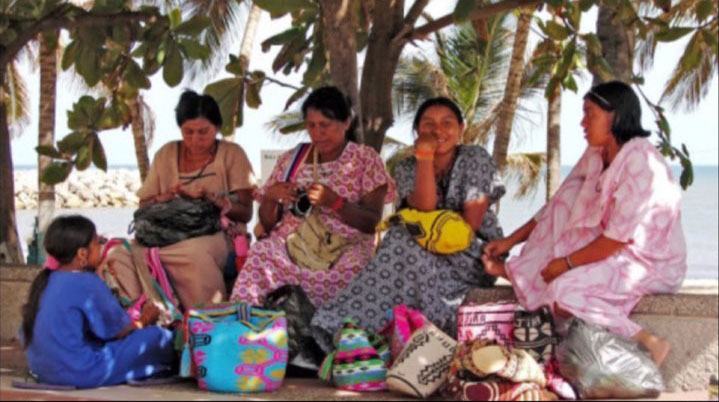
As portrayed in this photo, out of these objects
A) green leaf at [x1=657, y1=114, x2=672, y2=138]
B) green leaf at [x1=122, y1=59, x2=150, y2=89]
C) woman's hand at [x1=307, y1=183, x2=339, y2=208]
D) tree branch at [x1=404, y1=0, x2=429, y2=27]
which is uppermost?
tree branch at [x1=404, y1=0, x2=429, y2=27]

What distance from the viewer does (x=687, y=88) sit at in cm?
2556

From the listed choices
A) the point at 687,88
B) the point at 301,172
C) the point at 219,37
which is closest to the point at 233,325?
the point at 301,172

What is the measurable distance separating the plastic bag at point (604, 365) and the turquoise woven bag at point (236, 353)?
1.40 meters

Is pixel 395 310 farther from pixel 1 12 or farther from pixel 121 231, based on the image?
pixel 121 231

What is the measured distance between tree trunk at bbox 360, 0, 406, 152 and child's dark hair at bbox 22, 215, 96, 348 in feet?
8.59

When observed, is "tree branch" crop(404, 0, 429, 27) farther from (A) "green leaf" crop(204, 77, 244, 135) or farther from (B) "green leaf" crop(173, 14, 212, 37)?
(B) "green leaf" crop(173, 14, 212, 37)

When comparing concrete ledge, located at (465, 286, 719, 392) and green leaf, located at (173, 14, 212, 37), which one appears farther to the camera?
green leaf, located at (173, 14, 212, 37)

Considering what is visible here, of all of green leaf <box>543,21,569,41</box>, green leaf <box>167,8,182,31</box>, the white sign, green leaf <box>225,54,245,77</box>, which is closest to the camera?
green leaf <box>167,8,182,31</box>

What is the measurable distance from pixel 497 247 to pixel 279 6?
210cm

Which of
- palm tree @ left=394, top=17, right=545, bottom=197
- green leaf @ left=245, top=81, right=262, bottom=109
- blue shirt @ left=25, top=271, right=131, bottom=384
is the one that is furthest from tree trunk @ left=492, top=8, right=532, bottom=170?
blue shirt @ left=25, top=271, right=131, bottom=384

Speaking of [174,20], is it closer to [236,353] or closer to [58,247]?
[58,247]

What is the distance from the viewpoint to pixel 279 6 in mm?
7234

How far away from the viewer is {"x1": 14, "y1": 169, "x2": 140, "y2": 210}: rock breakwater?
53.8 meters

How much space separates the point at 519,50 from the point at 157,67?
999 cm
